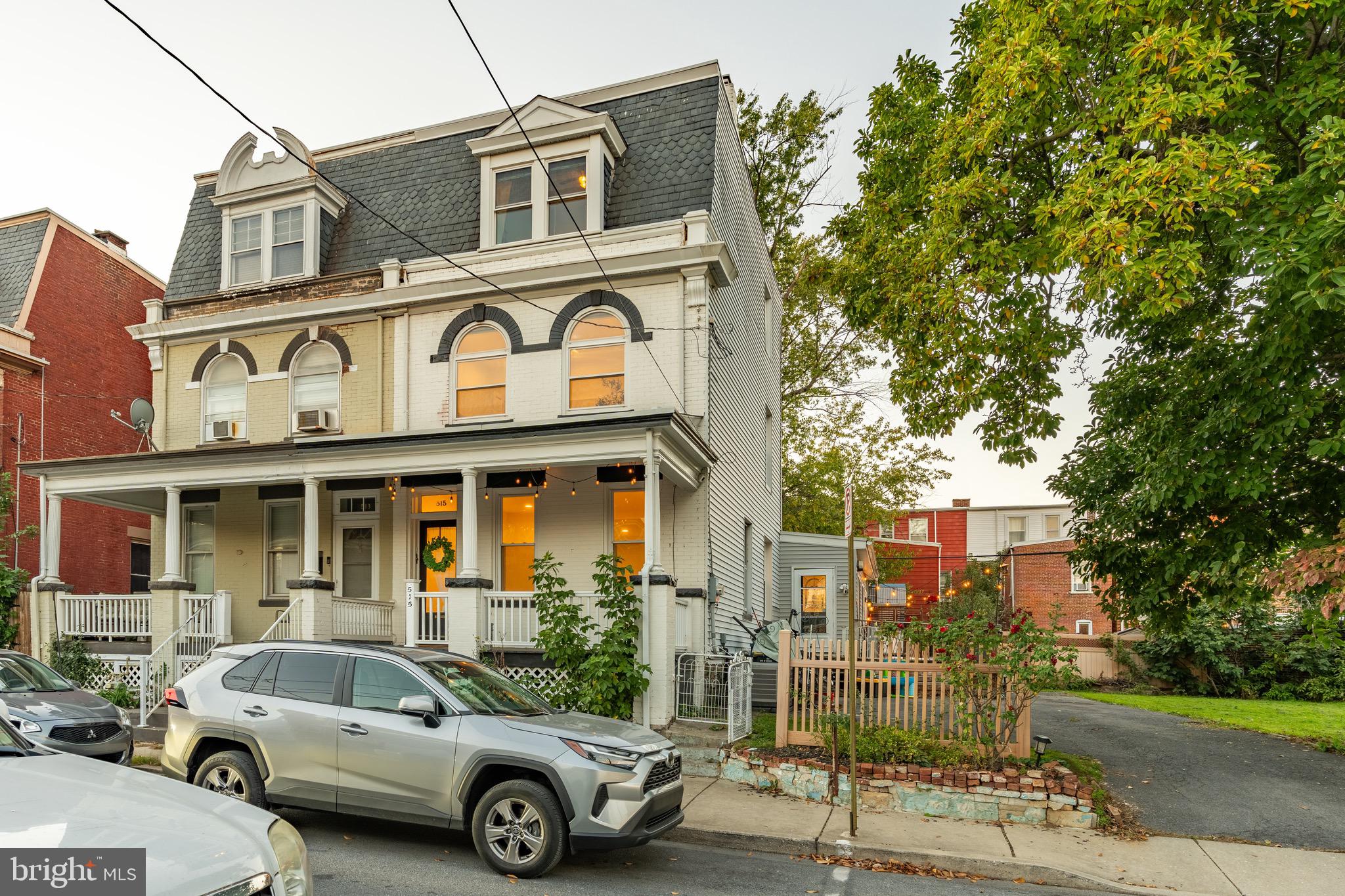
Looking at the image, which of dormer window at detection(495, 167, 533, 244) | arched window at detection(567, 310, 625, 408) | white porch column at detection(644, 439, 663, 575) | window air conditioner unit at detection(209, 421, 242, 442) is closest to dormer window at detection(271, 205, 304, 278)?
window air conditioner unit at detection(209, 421, 242, 442)

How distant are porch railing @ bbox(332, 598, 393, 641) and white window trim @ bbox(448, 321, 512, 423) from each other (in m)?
3.36

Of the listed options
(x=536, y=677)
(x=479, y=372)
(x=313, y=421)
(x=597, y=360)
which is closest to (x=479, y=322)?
(x=479, y=372)

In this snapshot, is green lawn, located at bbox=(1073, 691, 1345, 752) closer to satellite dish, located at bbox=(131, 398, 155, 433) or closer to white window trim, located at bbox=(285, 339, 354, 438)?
white window trim, located at bbox=(285, 339, 354, 438)

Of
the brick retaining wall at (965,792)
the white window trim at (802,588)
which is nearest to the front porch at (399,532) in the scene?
the brick retaining wall at (965,792)

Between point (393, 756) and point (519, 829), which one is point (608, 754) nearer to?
point (519, 829)

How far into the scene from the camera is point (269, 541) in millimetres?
16109

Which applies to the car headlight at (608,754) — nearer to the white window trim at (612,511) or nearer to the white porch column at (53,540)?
the white window trim at (612,511)

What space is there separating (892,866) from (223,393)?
48.2 feet

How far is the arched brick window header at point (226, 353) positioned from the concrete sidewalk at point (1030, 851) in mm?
12181

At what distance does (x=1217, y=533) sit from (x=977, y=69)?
20.0 feet

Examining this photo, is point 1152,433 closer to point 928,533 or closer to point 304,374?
point 304,374

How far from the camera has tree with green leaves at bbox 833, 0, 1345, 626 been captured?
316 inches

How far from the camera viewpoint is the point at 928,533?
49.6m

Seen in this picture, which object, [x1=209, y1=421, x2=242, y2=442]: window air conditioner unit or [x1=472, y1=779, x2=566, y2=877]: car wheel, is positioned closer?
[x1=472, y1=779, x2=566, y2=877]: car wheel
